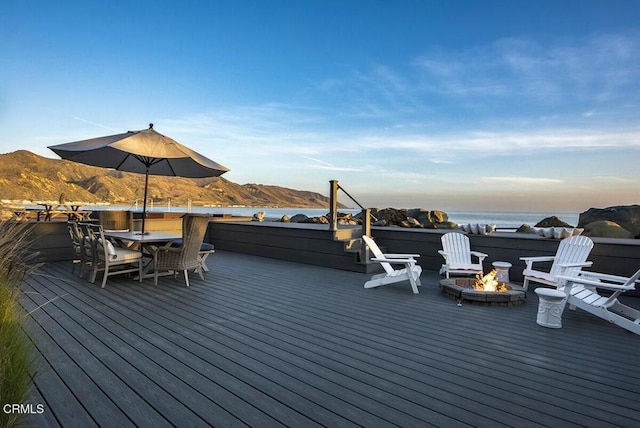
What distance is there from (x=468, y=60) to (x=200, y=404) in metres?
9.83

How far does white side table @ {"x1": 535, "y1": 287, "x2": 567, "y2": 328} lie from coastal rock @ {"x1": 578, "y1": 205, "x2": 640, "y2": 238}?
45.8 feet

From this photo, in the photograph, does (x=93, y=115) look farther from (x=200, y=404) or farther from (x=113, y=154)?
(x=200, y=404)

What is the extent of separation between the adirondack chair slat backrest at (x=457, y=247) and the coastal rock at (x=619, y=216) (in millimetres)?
12186

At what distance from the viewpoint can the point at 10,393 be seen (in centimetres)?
131

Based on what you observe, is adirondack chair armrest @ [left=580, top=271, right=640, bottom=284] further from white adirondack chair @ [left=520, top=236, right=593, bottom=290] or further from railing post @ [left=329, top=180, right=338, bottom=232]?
railing post @ [left=329, top=180, right=338, bottom=232]

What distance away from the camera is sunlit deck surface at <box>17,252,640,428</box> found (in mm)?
1823

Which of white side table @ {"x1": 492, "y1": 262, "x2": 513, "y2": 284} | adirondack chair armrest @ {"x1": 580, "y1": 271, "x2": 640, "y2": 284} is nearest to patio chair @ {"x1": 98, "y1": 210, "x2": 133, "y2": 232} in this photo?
white side table @ {"x1": 492, "y1": 262, "x2": 513, "y2": 284}

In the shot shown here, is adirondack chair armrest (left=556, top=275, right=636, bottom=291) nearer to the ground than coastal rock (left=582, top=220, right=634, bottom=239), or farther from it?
nearer to the ground

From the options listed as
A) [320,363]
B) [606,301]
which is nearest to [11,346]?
[320,363]

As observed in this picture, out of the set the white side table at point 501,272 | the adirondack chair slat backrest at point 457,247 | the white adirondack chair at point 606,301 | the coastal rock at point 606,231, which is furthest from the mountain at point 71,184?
the coastal rock at point 606,231

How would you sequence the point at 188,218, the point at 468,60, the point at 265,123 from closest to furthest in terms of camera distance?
the point at 188,218
the point at 468,60
the point at 265,123

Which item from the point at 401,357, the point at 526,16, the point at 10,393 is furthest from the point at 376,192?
the point at 10,393

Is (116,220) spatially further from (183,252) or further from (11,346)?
(11,346)

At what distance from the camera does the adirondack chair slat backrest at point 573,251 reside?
14.8 ft
